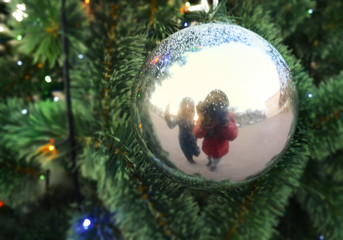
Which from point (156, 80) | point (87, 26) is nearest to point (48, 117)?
point (87, 26)

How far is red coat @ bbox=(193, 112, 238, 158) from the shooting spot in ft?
0.75

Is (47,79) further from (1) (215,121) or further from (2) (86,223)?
(1) (215,121)

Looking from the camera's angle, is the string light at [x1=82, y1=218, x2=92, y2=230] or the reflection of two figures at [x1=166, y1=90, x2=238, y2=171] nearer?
the reflection of two figures at [x1=166, y1=90, x2=238, y2=171]

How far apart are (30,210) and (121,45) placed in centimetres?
48

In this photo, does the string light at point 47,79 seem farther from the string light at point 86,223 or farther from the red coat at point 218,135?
the red coat at point 218,135

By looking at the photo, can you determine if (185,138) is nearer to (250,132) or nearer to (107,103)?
(250,132)

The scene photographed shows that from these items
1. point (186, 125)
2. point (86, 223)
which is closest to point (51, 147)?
point (86, 223)

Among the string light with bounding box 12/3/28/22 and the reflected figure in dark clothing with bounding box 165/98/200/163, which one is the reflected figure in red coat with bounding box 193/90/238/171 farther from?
the string light with bounding box 12/3/28/22

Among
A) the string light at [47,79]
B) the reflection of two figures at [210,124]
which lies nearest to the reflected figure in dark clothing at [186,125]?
the reflection of two figures at [210,124]

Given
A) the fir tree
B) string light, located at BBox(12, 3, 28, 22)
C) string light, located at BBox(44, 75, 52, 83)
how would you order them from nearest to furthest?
the fir tree
string light, located at BBox(12, 3, 28, 22)
string light, located at BBox(44, 75, 52, 83)

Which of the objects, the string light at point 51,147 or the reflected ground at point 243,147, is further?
the string light at point 51,147

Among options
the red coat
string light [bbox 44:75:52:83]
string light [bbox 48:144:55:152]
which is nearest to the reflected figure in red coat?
the red coat

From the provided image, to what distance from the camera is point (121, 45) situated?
380 mm

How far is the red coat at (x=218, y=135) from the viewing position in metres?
0.23
